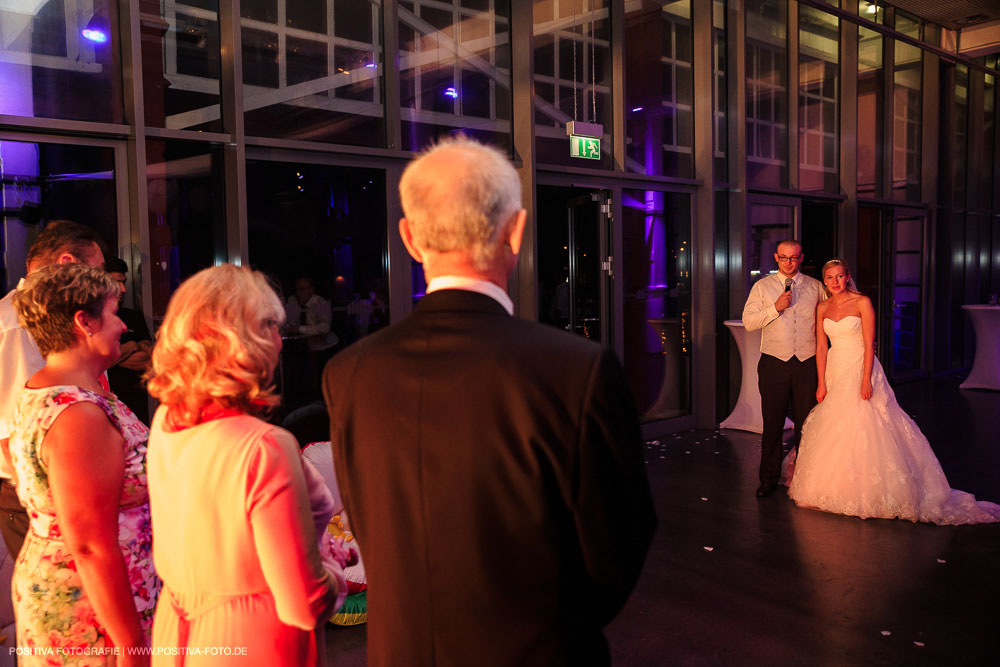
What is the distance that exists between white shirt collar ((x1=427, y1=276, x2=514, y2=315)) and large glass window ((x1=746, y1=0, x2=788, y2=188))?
7.57 meters

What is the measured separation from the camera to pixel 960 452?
243 inches

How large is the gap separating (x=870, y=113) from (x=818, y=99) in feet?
5.01

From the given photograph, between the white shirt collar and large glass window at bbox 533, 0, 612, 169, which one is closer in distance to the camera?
the white shirt collar

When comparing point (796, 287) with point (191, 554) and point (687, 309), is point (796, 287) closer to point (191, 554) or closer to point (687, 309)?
point (687, 309)

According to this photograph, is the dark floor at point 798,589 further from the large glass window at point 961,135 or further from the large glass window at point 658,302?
the large glass window at point 961,135

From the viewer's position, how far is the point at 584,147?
6.48m

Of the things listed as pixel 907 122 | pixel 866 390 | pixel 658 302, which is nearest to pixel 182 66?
pixel 866 390

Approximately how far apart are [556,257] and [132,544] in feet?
18.0

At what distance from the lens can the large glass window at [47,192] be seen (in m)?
3.96

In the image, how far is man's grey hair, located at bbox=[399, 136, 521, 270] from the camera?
1.21 metres

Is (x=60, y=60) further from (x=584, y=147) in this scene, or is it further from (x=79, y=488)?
(x=584, y=147)

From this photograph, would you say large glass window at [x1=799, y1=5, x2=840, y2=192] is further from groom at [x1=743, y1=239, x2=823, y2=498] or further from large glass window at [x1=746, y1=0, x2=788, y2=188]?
groom at [x1=743, y1=239, x2=823, y2=498]

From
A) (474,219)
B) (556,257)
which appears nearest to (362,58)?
(556,257)

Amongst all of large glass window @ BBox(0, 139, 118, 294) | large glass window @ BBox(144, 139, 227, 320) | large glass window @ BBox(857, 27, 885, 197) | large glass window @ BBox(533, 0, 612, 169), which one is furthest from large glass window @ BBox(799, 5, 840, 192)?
large glass window @ BBox(0, 139, 118, 294)
